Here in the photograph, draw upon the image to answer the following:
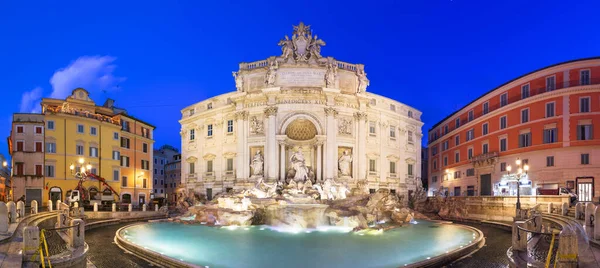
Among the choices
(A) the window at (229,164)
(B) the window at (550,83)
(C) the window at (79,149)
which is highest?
(B) the window at (550,83)

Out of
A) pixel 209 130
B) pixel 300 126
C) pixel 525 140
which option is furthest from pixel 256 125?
pixel 525 140

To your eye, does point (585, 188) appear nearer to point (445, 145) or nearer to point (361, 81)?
point (361, 81)

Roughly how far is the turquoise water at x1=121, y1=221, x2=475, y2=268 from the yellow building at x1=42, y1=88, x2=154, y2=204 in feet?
66.9

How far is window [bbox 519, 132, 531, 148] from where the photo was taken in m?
33.1

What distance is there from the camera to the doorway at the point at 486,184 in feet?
124

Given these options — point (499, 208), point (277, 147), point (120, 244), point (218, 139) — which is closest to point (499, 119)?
point (499, 208)

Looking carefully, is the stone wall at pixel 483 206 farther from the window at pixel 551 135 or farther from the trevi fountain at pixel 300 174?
the window at pixel 551 135

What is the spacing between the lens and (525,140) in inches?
1319

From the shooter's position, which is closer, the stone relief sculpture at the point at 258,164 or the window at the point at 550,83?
the window at the point at 550,83

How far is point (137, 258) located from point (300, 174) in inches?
792

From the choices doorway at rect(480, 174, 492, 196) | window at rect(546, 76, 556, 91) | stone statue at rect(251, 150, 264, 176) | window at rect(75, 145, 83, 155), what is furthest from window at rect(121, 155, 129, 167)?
window at rect(546, 76, 556, 91)

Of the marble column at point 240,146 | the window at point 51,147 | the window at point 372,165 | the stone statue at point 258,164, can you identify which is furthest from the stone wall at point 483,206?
the window at point 51,147

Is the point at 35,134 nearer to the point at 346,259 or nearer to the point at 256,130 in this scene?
the point at 256,130

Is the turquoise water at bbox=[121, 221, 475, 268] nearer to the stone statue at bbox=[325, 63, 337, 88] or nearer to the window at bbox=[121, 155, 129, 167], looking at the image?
the stone statue at bbox=[325, 63, 337, 88]
